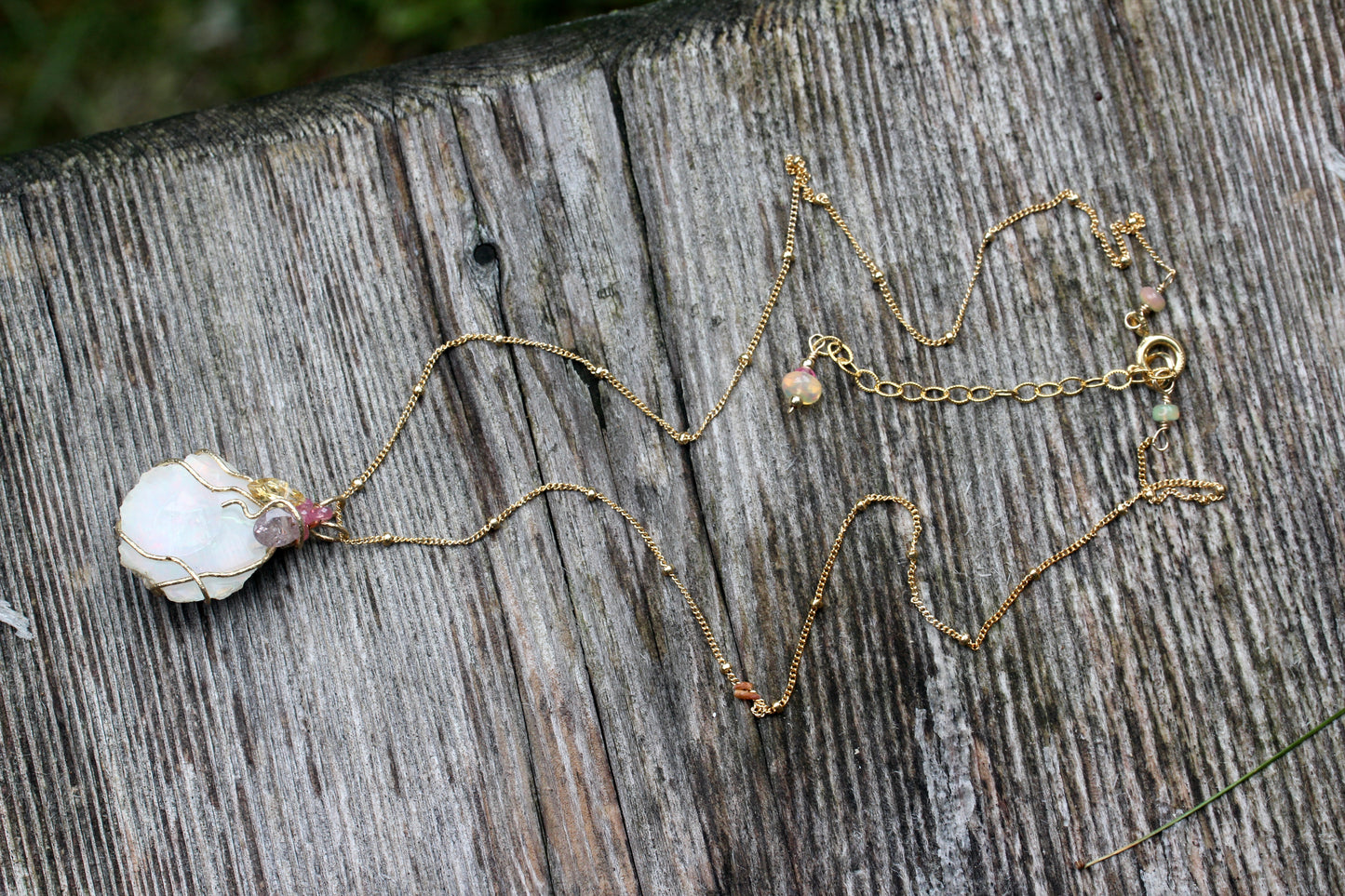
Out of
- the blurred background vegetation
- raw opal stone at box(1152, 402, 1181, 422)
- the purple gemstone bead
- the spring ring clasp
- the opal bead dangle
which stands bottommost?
raw opal stone at box(1152, 402, 1181, 422)

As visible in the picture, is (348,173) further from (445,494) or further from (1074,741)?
(1074,741)

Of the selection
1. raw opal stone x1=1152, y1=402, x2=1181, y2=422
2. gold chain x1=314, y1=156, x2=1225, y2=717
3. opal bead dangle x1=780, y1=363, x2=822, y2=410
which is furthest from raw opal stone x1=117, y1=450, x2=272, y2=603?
raw opal stone x1=1152, y1=402, x2=1181, y2=422

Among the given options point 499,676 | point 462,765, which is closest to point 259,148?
point 499,676

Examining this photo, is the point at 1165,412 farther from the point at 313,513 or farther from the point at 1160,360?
the point at 313,513

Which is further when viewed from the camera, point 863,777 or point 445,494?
point 445,494

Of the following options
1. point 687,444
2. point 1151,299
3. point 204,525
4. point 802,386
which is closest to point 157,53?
point 204,525

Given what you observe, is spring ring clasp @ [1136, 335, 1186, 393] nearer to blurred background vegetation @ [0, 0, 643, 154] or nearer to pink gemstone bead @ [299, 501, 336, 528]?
pink gemstone bead @ [299, 501, 336, 528]

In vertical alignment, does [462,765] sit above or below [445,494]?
below

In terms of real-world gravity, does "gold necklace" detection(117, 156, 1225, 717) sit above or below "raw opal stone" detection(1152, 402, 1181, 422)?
above
